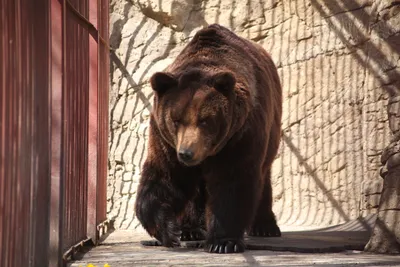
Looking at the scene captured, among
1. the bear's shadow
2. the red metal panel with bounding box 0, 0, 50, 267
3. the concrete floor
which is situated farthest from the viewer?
the bear's shadow

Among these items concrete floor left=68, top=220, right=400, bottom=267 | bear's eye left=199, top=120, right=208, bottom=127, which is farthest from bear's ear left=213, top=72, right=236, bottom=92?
concrete floor left=68, top=220, right=400, bottom=267

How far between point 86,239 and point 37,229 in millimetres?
1957

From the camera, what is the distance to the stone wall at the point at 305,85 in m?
8.60

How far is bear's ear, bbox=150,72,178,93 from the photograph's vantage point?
5539mm

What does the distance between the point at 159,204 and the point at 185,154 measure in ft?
2.32

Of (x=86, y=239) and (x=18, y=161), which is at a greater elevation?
(x=18, y=161)

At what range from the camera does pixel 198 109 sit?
5461 millimetres

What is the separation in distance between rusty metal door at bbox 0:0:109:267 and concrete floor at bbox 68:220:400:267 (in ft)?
1.06

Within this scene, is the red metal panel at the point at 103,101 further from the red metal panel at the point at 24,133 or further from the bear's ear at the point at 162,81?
the red metal panel at the point at 24,133

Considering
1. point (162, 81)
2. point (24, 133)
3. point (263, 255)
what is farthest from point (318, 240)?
point (24, 133)

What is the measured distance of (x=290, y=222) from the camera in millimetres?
8789

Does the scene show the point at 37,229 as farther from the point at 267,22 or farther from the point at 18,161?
the point at 267,22

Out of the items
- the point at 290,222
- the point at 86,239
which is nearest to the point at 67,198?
the point at 86,239

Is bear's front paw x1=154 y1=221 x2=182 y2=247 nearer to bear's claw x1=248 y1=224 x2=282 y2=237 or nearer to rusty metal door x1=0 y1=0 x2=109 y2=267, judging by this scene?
rusty metal door x1=0 y1=0 x2=109 y2=267
